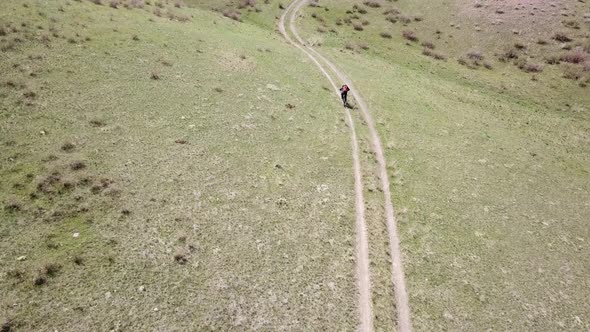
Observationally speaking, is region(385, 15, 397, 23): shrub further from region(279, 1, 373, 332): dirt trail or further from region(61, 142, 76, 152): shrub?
region(61, 142, 76, 152): shrub

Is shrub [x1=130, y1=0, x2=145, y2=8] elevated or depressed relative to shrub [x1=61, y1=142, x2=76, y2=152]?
elevated

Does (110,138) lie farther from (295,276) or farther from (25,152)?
(295,276)

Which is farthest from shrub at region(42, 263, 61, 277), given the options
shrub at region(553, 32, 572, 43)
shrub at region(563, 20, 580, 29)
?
shrub at region(563, 20, 580, 29)

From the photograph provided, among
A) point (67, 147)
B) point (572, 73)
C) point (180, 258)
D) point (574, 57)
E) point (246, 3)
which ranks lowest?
point (67, 147)

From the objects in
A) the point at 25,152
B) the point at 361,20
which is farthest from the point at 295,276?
the point at 361,20

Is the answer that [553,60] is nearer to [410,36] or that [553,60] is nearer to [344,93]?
[410,36]

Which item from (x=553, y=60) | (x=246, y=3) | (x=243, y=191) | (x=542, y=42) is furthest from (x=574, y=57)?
(x=243, y=191)
